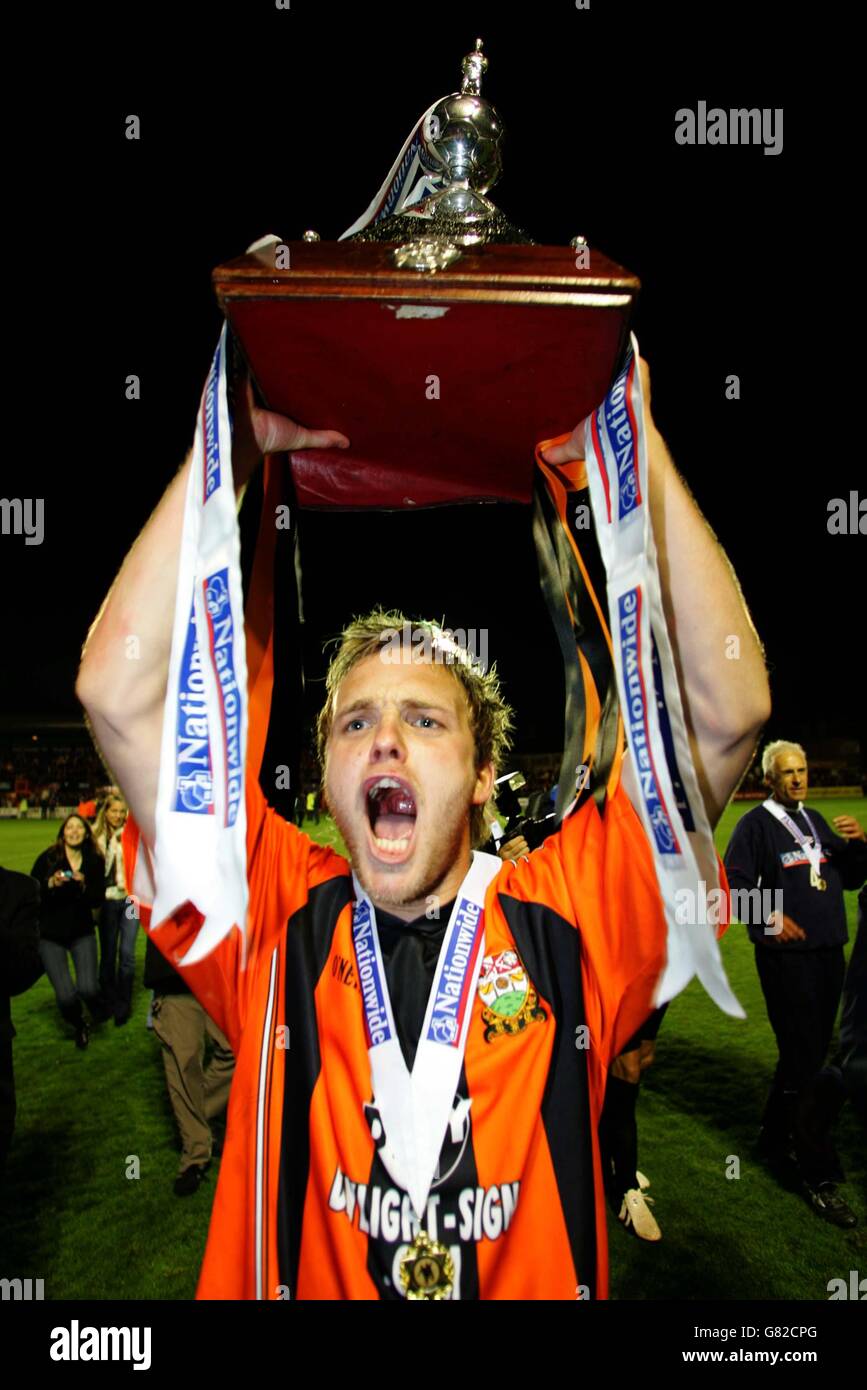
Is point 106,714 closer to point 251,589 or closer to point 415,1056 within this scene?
point 251,589

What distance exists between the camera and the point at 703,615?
157cm

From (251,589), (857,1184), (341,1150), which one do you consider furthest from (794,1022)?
(251,589)

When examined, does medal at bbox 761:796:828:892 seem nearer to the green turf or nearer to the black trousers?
the black trousers

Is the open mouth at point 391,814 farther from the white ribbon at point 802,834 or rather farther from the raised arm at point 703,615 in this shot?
the white ribbon at point 802,834

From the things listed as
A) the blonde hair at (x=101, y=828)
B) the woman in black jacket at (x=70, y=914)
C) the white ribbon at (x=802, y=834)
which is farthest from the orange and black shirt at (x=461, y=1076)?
the blonde hair at (x=101, y=828)

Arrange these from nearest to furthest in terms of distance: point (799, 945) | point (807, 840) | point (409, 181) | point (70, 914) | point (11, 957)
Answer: point (409, 181) → point (11, 957) → point (799, 945) → point (807, 840) → point (70, 914)

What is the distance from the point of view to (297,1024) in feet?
5.77

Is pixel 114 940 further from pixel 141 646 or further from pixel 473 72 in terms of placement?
pixel 473 72

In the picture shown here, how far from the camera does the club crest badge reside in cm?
172

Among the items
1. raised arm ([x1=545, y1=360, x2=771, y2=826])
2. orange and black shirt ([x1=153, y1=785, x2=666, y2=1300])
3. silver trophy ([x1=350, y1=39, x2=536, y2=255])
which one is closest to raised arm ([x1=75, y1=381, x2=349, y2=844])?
orange and black shirt ([x1=153, y1=785, x2=666, y2=1300])

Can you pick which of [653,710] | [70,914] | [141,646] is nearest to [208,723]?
[141,646]

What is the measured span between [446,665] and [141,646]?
0.74 m

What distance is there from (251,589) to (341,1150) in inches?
45.4

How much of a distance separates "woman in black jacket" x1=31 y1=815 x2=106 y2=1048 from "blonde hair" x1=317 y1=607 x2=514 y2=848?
5.33 meters
